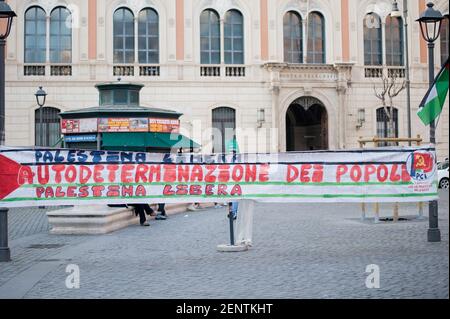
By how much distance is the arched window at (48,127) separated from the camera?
35.0 metres

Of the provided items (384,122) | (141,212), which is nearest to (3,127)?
(141,212)

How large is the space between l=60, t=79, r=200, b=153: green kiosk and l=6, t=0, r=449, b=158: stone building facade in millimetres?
13250

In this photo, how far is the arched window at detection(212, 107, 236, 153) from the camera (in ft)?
119

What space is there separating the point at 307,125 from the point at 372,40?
250 inches

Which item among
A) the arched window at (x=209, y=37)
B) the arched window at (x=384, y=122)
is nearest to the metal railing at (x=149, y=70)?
the arched window at (x=209, y=37)

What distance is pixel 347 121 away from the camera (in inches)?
1465

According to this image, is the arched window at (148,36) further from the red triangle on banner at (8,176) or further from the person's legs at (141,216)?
the red triangle on banner at (8,176)

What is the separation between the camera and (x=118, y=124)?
2078 centimetres

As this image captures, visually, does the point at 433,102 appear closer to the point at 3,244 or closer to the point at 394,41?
the point at 3,244

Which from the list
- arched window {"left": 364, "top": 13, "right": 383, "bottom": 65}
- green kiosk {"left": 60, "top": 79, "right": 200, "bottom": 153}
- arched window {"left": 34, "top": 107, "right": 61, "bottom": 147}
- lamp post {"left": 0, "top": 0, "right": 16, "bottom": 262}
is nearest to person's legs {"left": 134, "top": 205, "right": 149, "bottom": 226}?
green kiosk {"left": 60, "top": 79, "right": 200, "bottom": 153}

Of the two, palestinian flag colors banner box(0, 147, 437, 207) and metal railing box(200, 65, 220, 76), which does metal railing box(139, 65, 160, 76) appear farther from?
palestinian flag colors banner box(0, 147, 437, 207)

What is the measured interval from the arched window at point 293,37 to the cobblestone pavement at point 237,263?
20627 millimetres
